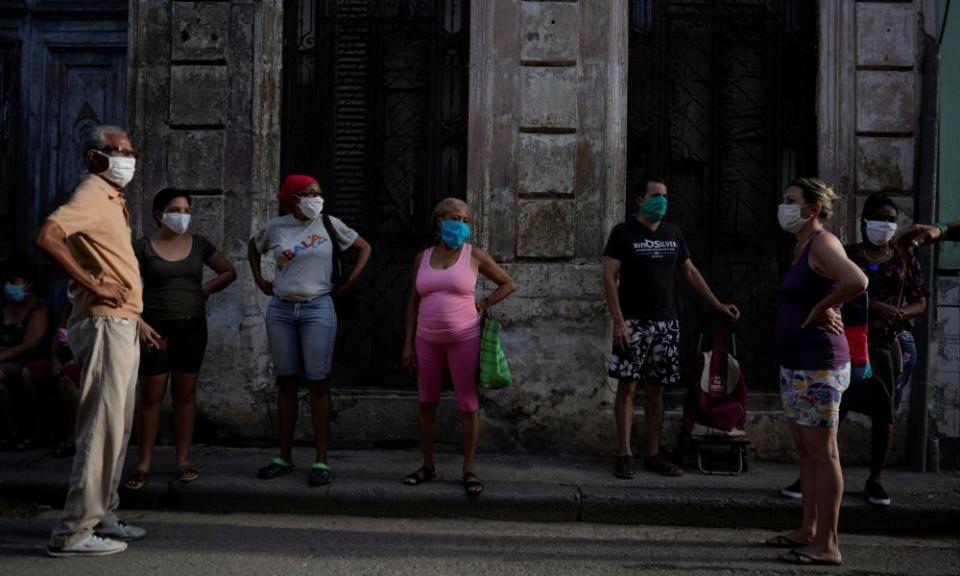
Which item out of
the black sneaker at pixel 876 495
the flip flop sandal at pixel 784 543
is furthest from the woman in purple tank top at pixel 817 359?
the black sneaker at pixel 876 495

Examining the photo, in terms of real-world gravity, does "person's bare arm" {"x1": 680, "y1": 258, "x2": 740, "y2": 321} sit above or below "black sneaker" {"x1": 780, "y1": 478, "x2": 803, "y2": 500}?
above

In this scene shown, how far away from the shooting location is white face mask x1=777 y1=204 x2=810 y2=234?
197 inches

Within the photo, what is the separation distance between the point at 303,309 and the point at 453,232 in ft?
3.61

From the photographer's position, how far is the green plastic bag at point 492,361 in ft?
19.8

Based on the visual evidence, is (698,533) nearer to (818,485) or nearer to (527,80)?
(818,485)

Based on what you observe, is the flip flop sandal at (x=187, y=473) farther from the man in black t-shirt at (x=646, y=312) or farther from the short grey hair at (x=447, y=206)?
the man in black t-shirt at (x=646, y=312)

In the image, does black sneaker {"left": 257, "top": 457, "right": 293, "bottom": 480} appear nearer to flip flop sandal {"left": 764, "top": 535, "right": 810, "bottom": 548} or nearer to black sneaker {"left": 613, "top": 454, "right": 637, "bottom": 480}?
black sneaker {"left": 613, "top": 454, "right": 637, "bottom": 480}

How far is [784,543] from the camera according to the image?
5.11 metres

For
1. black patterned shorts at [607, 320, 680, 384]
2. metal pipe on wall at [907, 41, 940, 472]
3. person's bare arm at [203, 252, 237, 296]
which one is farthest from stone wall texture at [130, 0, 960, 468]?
person's bare arm at [203, 252, 237, 296]

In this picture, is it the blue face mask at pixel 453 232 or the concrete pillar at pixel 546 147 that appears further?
the concrete pillar at pixel 546 147

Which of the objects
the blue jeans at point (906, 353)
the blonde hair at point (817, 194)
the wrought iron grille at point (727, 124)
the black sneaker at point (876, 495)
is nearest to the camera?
the blonde hair at point (817, 194)

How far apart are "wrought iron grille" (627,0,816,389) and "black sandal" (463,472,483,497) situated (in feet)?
8.36

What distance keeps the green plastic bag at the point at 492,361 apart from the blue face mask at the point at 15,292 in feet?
12.6

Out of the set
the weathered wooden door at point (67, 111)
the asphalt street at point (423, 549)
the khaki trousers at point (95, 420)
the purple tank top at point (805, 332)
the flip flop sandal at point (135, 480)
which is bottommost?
the asphalt street at point (423, 549)
